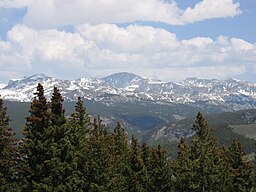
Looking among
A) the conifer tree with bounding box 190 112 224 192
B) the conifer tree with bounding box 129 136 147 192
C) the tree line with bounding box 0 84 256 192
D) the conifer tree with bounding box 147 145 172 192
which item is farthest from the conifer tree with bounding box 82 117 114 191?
the conifer tree with bounding box 190 112 224 192

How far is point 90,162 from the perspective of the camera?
152ft

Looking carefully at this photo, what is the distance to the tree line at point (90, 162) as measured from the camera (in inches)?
1490

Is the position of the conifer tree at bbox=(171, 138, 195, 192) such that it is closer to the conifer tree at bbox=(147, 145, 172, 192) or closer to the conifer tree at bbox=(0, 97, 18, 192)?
the conifer tree at bbox=(147, 145, 172, 192)

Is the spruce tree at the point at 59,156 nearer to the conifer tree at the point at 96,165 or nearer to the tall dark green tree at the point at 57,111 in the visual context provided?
the tall dark green tree at the point at 57,111

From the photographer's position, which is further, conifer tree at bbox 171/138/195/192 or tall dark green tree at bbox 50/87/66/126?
conifer tree at bbox 171/138/195/192

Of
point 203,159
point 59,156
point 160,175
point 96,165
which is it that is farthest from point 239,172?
point 59,156

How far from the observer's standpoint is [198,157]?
54781mm

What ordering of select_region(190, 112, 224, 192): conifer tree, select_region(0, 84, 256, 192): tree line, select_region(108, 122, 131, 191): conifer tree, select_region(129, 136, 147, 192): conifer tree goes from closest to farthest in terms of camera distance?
select_region(0, 84, 256, 192): tree line, select_region(108, 122, 131, 191): conifer tree, select_region(190, 112, 224, 192): conifer tree, select_region(129, 136, 147, 192): conifer tree

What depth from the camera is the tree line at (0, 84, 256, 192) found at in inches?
1490

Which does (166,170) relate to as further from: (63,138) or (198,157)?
(63,138)

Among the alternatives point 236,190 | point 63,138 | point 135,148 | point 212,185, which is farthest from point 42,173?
point 236,190

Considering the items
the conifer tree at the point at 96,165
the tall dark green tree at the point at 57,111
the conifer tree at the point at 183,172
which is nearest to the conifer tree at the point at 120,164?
the conifer tree at the point at 96,165

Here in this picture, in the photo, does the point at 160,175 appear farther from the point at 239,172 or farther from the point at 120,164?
the point at 239,172

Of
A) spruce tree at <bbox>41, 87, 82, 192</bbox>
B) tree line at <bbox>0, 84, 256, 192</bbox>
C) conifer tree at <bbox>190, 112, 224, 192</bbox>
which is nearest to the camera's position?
spruce tree at <bbox>41, 87, 82, 192</bbox>
